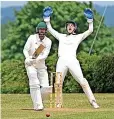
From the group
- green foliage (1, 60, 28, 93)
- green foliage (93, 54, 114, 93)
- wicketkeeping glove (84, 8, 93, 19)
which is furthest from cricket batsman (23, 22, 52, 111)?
green foliage (1, 60, 28, 93)

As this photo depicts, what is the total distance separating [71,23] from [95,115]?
329 cm

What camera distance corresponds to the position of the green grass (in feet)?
52.1

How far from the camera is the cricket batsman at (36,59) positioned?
17.6 meters

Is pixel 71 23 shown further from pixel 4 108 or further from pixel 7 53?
pixel 7 53

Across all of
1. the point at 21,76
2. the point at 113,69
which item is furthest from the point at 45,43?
the point at 21,76

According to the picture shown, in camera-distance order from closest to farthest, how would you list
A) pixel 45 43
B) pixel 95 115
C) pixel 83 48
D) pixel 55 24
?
1. pixel 95 115
2. pixel 45 43
3. pixel 83 48
4. pixel 55 24

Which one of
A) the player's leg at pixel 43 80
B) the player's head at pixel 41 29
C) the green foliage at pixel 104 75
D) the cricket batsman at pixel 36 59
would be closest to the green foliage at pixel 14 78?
the green foliage at pixel 104 75

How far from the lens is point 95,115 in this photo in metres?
16.1

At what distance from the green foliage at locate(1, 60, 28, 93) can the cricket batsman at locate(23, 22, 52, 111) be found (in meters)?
9.59

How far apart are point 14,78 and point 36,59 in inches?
416

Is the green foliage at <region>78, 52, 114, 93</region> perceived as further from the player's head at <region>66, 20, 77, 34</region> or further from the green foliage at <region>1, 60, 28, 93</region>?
the player's head at <region>66, 20, 77, 34</region>

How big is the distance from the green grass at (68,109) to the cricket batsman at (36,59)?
1.21 feet

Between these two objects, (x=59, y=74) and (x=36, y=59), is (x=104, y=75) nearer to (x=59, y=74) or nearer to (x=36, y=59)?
(x=59, y=74)

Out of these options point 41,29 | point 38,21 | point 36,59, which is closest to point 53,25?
point 38,21
